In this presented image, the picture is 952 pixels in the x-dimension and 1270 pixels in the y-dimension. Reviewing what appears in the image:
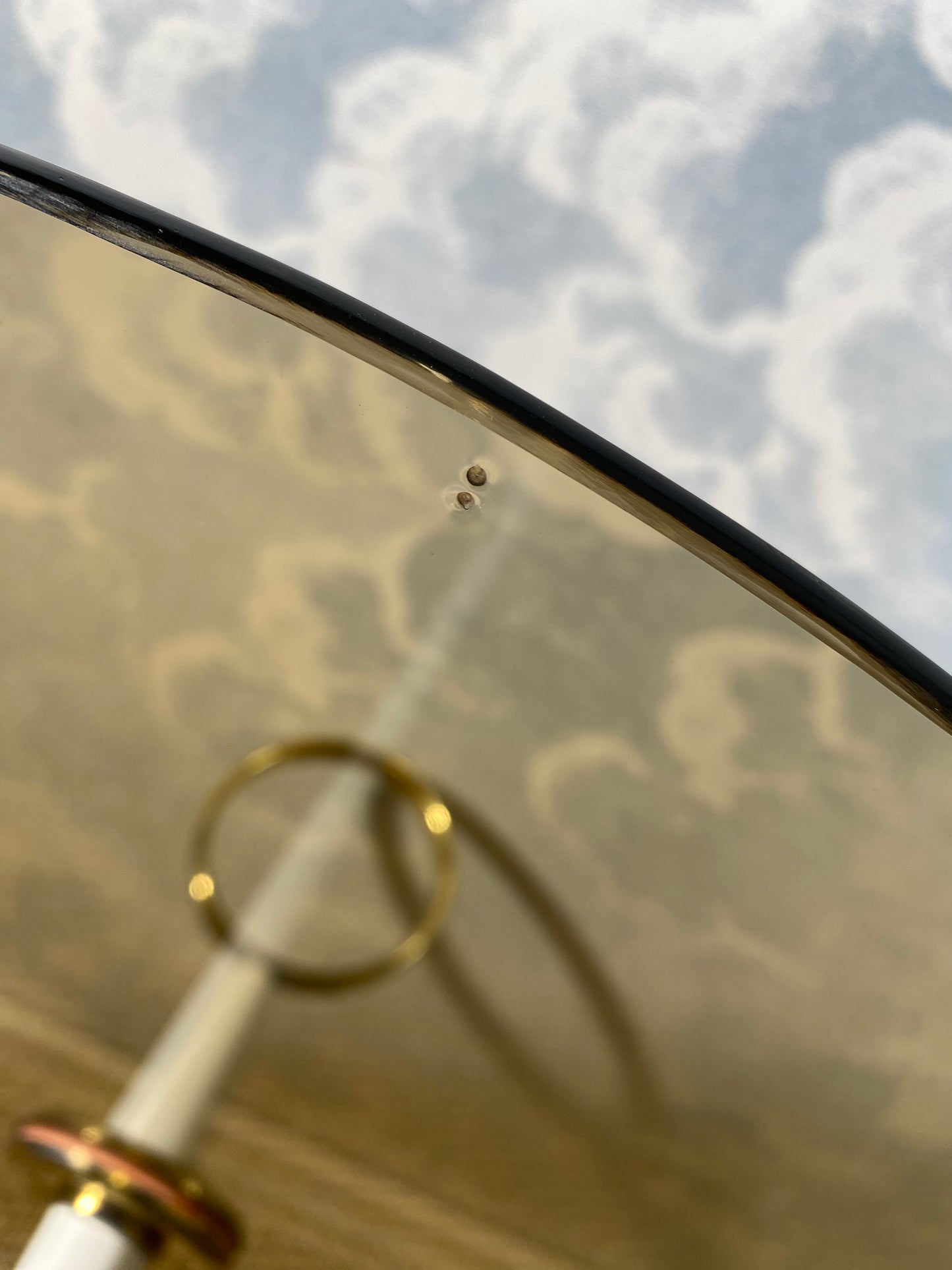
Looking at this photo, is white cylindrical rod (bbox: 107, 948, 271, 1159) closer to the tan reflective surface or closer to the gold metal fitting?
the gold metal fitting

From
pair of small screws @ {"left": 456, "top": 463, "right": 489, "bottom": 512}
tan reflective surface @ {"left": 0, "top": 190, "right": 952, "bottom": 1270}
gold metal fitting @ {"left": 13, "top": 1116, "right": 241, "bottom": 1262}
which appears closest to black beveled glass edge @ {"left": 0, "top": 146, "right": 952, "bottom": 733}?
pair of small screws @ {"left": 456, "top": 463, "right": 489, "bottom": 512}

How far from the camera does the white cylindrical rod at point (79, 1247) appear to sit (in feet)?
1.03

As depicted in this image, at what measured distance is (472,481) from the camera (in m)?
0.24

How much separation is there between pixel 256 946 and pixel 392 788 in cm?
22

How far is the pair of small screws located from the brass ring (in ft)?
1.46

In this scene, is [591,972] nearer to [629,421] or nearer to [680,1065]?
[680,1065]

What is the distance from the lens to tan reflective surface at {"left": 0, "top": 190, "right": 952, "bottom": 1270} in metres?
0.52

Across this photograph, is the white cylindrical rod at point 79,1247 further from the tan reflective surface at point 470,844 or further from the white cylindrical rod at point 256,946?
the tan reflective surface at point 470,844

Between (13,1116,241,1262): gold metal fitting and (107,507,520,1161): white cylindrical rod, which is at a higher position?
(107,507,520,1161): white cylindrical rod

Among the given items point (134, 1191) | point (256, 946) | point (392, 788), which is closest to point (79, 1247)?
point (134, 1191)

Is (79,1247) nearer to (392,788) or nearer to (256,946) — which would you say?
(256,946)

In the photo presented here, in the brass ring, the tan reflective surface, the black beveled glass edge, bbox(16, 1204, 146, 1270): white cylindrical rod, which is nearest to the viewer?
the black beveled glass edge

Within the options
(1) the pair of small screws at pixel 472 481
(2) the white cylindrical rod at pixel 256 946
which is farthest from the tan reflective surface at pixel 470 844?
(1) the pair of small screws at pixel 472 481

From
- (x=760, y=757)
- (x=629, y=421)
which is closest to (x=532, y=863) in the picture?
(x=760, y=757)
